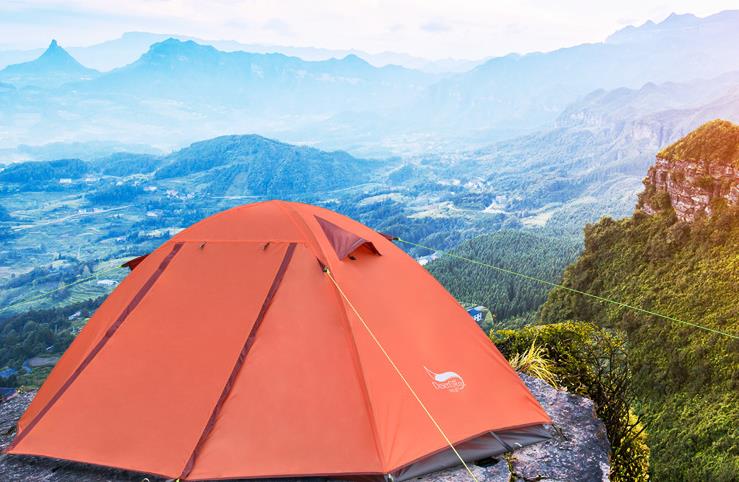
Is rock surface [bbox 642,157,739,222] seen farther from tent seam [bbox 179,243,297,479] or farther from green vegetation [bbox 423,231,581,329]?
tent seam [bbox 179,243,297,479]

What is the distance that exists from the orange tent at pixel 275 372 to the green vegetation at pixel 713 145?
3334 cm

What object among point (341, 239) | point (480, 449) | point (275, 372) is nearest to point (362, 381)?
point (275, 372)

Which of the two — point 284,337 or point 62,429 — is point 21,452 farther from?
point 284,337

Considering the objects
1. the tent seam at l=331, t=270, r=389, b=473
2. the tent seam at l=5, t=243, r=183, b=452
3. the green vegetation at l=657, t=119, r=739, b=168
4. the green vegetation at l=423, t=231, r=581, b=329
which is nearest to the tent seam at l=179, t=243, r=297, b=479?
the tent seam at l=331, t=270, r=389, b=473

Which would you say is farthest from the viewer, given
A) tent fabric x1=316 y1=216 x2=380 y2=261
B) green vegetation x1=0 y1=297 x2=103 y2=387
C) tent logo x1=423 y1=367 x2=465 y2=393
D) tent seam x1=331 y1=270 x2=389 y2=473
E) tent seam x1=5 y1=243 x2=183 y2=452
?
green vegetation x1=0 y1=297 x2=103 y2=387

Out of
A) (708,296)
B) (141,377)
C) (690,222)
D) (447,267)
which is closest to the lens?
(141,377)

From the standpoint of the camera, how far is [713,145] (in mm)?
33594

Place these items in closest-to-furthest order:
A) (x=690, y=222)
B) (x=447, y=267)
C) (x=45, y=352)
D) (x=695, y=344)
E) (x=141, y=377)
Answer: (x=141, y=377), (x=695, y=344), (x=690, y=222), (x=45, y=352), (x=447, y=267)

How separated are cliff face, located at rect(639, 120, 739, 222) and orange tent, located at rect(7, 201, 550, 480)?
33.1 meters

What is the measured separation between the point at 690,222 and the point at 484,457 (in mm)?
35847

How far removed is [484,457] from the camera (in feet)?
17.7

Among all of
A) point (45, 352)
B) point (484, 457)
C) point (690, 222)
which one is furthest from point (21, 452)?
point (45, 352)

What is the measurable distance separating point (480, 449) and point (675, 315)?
32.0 m

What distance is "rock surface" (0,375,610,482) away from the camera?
5.19 m
